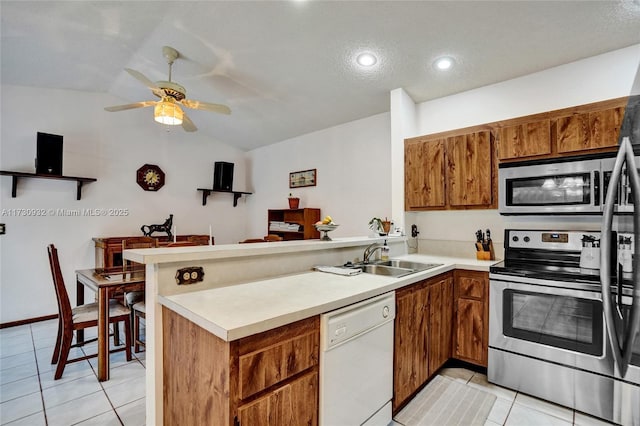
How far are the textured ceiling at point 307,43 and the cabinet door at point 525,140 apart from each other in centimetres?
Answer: 60

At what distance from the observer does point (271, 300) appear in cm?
130

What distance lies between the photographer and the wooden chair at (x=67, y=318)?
232 cm

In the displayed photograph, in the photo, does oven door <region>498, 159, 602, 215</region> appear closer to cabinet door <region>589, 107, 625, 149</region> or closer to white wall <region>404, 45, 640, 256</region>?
cabinet door <region>589, 107, 625, 149</region>

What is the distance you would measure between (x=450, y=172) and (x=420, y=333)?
62.6 inches

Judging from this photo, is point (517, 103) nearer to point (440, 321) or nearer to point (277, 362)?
point (440, 321)

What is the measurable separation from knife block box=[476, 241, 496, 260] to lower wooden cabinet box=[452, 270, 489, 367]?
437mm

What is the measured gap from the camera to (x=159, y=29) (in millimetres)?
2725

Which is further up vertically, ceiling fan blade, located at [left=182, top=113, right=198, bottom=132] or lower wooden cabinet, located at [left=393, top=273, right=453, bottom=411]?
A: ceiling fan blade, located at [left=182, top=113, right=198, bottom=132]

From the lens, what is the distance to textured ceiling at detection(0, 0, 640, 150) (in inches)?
84.7

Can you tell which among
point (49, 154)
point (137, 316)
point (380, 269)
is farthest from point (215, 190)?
point (380, 269)

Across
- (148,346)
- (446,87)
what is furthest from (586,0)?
(148,346)

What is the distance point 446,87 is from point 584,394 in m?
2.71

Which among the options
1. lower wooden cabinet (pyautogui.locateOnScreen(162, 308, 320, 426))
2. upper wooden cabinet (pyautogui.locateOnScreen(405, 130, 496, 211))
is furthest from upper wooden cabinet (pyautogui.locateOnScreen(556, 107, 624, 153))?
lower wooden cabinet (pyautogui.locateOnScreen(162, 308, 320, 426))

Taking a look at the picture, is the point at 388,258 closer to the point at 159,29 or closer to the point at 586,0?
the point at 586,0
